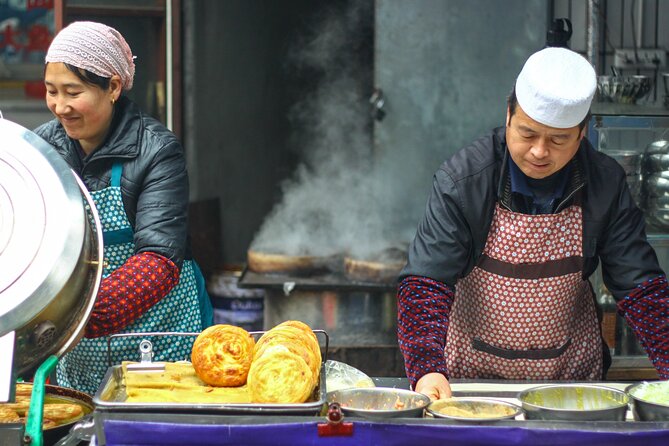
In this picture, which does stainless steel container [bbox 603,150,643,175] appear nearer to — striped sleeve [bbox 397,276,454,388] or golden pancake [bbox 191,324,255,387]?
striped sleeve [bbox 397,276,454,388]

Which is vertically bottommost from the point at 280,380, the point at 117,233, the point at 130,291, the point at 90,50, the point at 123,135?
the point at 280,380

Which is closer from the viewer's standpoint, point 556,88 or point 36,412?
point 36,412

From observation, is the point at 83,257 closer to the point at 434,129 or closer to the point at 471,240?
the point at 471,240

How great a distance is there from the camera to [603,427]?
1952 millimetres

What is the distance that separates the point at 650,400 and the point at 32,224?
142cm

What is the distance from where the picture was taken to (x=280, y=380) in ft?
6.63

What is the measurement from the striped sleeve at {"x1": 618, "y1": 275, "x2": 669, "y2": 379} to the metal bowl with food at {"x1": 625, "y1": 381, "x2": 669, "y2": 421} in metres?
0.54

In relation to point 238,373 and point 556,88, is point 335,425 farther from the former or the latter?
point 556,88

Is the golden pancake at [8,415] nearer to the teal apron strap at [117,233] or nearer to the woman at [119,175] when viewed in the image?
the woman at [119,175]

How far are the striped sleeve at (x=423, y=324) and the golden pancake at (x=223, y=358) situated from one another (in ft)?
1.86

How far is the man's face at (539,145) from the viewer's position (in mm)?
2662

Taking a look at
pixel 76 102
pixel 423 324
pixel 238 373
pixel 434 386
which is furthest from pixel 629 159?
pixel 238 373

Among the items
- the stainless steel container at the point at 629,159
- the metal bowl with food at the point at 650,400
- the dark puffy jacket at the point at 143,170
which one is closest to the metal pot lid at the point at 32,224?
the dark puffy jacket at the point at 143,170

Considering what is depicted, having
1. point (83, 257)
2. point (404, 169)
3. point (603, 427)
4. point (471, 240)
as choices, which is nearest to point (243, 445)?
point (83, 257)
